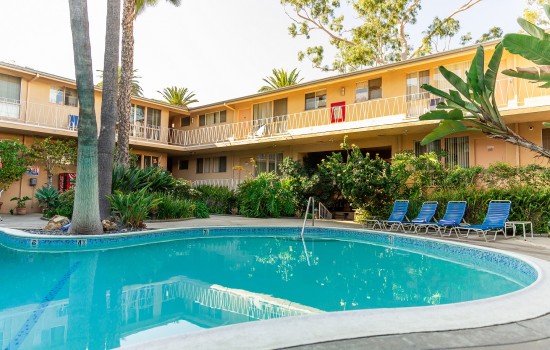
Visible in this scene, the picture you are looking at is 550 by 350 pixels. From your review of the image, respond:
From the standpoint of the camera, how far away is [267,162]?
820 inches

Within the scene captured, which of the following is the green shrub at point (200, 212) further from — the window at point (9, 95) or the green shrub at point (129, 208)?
the window at point (9, 95)

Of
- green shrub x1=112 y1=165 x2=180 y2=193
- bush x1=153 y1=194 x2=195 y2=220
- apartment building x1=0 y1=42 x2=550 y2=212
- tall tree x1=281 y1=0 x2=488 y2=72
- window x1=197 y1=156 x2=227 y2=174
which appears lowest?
bush x1=153 y1=194 x2=195 y2=220

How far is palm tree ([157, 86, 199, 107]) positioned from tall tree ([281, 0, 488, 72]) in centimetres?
1254

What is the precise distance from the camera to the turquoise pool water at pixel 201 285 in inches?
156

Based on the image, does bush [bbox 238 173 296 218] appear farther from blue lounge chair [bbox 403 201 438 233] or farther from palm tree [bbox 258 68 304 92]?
palm tree [bbox 258 68 304 92]

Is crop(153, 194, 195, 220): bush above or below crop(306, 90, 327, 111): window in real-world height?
below

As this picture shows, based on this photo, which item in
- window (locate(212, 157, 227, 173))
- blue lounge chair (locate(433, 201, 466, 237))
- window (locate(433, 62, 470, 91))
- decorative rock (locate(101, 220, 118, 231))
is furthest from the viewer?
window (locate(212, 157, 227, 173))

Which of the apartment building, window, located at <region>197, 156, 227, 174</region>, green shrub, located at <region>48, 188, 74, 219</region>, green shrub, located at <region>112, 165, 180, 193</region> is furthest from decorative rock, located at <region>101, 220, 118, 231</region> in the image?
window, located at <region>197, 156, 227, 174</region>

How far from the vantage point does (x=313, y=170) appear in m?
17.3

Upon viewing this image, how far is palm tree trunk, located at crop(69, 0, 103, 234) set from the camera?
893 centimetres

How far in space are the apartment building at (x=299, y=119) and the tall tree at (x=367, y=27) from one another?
321 inches

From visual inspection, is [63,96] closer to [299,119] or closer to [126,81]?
[126,81]

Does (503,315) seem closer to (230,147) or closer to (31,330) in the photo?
(31,330)

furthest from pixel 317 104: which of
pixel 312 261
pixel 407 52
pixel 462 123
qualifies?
pixel 462 123
